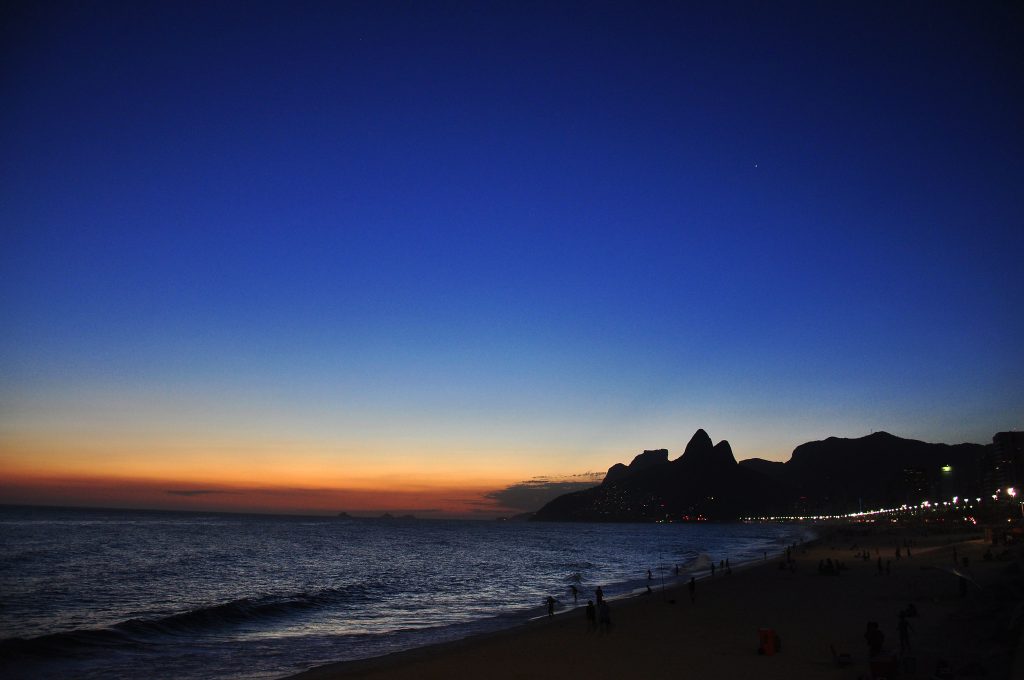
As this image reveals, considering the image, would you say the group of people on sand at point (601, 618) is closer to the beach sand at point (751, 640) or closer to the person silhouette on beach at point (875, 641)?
the beach sand at point (751, 640)

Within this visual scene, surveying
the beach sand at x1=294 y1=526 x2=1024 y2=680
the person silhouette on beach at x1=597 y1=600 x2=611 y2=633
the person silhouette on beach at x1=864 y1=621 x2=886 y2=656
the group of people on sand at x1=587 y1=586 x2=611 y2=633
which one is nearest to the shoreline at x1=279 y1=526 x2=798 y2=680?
the beach sand at x1=294 y1=526 x2=1024 y2=680

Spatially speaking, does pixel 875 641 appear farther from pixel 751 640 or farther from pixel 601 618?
pixel 601 618

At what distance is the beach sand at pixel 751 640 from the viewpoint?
67.2ft

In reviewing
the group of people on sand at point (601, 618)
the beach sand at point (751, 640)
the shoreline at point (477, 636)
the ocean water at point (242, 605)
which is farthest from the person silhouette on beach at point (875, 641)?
the ocean water at point (242, 605)

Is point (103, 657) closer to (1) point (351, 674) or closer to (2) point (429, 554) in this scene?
(1) point (351, 674)

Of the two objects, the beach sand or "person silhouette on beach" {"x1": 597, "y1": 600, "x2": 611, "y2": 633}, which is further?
"person silhouette on beach" {"x1": 597, "y1": 600, "x2": 611, "y2": 633}

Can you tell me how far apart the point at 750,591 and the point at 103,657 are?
38712mm

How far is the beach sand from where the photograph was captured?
20469mm

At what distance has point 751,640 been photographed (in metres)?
26.2

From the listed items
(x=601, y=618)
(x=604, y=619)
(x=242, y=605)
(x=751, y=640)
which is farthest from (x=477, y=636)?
(x=242, y=605)

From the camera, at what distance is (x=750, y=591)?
44656mm

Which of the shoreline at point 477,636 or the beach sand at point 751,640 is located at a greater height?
the beach sand at point 751,640

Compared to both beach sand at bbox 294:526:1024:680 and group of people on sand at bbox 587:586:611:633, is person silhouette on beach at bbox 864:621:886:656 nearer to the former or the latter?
beach sand at bbox 294:526:1024:680

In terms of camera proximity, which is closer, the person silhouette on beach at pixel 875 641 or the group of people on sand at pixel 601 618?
the person silhouette on beach at pixel 875 641
